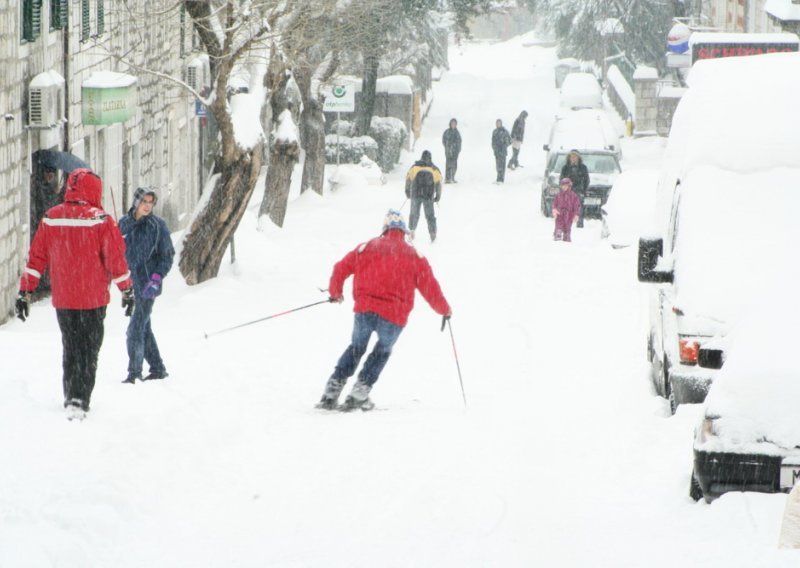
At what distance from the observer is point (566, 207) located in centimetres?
2355

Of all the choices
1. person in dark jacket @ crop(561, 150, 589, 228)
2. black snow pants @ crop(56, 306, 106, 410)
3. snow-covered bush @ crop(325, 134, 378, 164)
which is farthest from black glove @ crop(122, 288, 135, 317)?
snow-covered bush @ crop(325, 134, 378, 164)

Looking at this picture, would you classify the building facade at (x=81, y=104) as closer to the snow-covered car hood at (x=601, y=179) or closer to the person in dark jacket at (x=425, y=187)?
the person in dark jacket at (x=425, y=187)

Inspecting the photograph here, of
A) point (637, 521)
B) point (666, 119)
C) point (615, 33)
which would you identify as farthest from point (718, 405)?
point (615, 33)

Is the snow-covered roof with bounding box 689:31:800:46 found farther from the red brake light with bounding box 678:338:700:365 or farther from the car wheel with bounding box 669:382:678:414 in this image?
the red brake light with bounding box 678:338:700:365

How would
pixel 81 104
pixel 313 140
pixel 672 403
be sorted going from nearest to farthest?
pixel 672 403 < pixel 81 104 < pixel 313 140

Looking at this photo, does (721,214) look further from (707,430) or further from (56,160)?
(56,160)

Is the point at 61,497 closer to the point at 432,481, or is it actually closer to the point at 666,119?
the point at 432,481

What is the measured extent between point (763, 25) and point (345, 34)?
51.9 feet

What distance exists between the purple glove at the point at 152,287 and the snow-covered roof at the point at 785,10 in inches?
951

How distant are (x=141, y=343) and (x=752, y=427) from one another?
5276mm

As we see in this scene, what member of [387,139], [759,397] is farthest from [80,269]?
[387,139]

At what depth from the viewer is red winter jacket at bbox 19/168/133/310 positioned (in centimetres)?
875

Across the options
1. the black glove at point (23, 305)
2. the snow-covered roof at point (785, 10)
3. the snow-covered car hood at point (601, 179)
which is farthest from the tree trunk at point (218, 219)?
the snow-covered roof at point (785, 10)

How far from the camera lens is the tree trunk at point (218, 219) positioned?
64.4ft
